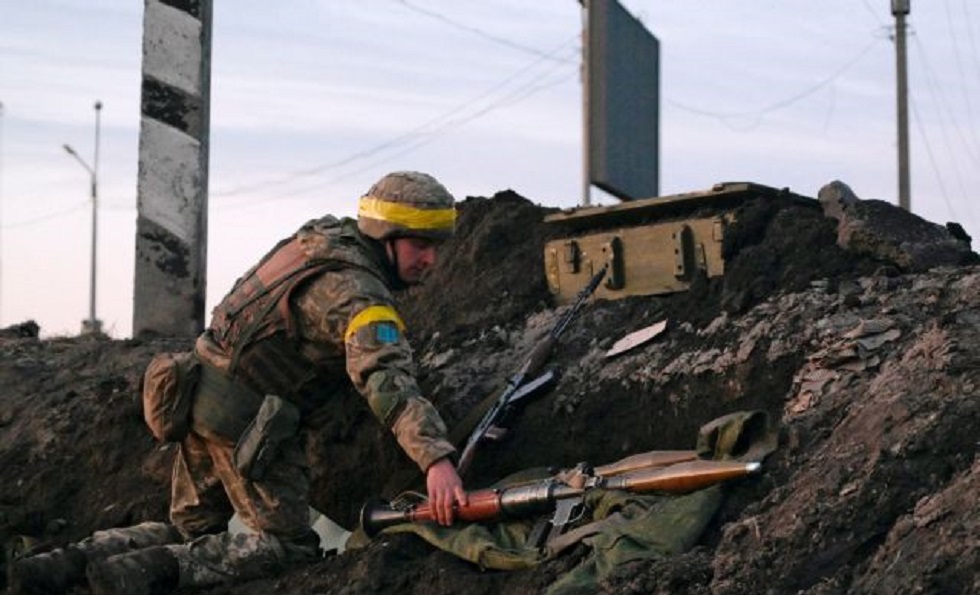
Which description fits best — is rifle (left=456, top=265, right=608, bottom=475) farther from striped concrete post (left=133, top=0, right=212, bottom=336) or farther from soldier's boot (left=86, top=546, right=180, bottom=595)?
striped concrete post (left=133, top=0, right=212, bottom=336)

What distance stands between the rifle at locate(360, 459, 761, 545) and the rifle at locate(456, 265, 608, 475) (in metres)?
0.56

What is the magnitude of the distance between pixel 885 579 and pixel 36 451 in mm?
4717

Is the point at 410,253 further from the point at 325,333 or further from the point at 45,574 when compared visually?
the point at 45,574

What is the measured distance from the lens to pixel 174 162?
27.0 ft

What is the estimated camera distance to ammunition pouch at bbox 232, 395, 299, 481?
582cm

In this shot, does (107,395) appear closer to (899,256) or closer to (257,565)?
(257,565)

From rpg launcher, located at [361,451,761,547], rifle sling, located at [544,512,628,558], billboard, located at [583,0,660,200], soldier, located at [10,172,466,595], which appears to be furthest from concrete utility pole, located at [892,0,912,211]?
rifle sling, located at [544,512,628,558]

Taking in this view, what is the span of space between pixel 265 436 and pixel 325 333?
0.41m

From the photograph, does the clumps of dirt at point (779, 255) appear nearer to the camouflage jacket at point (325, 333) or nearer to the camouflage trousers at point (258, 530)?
the camouflage jacket at point (325, 333)

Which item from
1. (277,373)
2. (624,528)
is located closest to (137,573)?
(277,373)

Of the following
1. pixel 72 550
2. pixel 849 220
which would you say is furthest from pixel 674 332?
pixel 72 550

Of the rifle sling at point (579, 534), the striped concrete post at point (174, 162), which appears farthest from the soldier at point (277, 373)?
the striped concrete post at point (174, 162)

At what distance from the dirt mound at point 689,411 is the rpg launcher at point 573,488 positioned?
127mm

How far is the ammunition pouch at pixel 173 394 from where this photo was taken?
19.9ft
